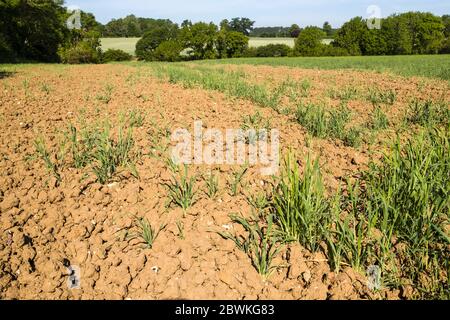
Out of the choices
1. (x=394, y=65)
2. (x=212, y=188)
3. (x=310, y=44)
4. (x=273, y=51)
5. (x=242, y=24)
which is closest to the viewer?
(x=212, y=188)

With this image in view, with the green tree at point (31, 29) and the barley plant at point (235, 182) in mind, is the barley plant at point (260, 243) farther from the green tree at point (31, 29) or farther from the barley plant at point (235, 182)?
the green tree at point (31, 29)

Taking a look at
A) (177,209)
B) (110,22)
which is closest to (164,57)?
(110,22)

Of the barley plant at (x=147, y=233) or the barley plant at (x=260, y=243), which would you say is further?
the barley plant at (x=147, y=233)

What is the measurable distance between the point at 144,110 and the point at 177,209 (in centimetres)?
364

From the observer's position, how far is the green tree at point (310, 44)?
61.1 m

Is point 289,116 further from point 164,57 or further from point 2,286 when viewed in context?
point 164,57

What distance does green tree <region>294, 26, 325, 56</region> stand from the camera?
200 ft

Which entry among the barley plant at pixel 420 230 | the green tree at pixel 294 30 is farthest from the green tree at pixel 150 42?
the barley plant at pixel 420 230

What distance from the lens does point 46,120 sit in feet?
17.6

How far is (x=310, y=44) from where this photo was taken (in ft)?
207

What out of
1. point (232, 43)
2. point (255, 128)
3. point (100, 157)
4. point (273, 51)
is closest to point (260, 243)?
point (100, 157)

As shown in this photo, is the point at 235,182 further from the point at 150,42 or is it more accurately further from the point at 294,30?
the point at 294,30

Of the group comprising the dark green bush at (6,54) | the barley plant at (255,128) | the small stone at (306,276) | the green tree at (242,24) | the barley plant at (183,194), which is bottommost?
the small stone at (306,276)

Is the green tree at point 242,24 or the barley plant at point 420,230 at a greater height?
the green tree at point 242,24
